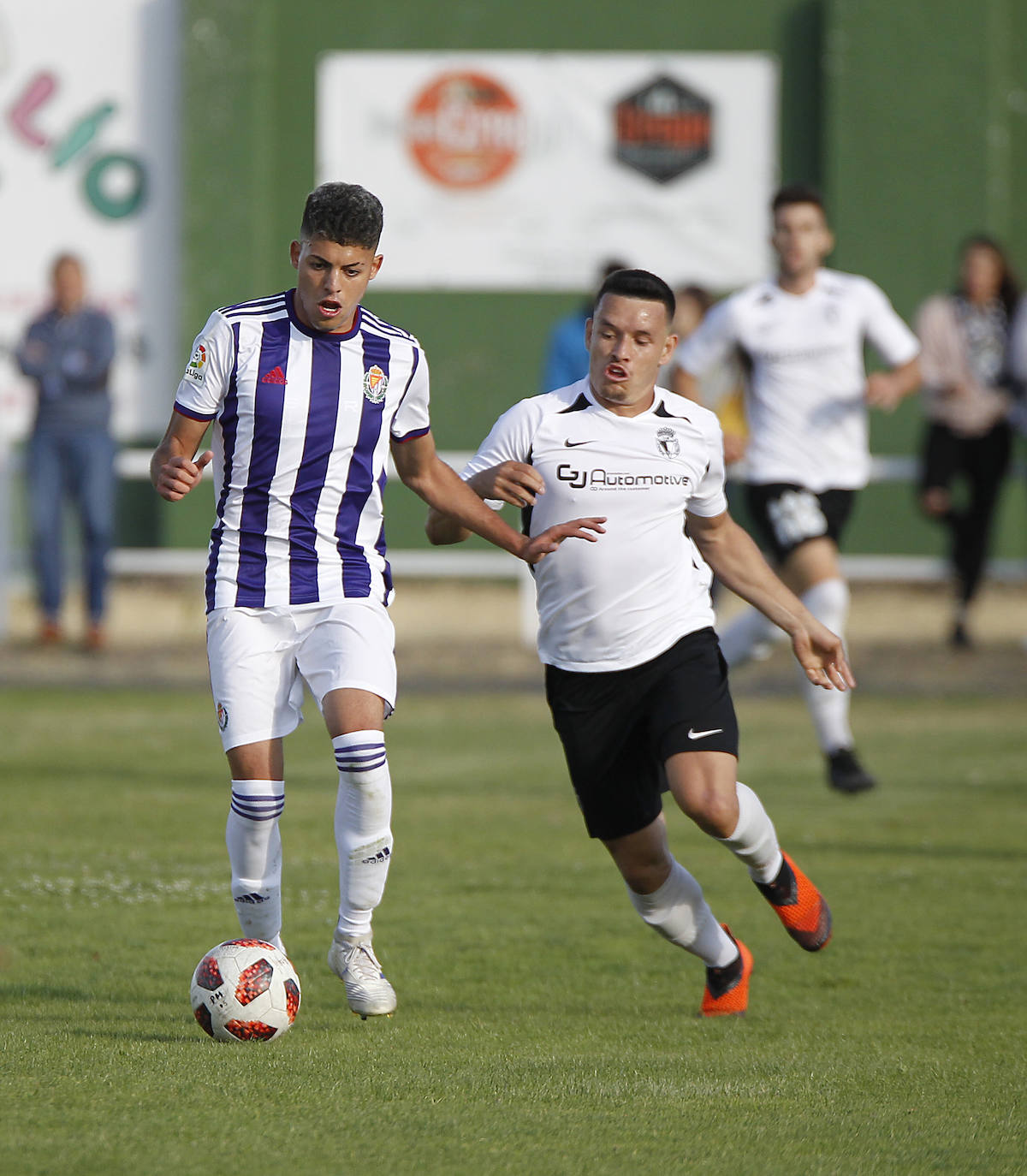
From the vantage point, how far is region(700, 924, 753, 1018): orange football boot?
17.7 feet

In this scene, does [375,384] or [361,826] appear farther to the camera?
[375,384]

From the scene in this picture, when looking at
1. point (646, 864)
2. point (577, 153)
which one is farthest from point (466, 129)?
point (646, 864)

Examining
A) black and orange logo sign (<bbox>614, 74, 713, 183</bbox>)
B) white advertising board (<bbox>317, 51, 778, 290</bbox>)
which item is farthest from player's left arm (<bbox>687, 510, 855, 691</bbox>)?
black and orange logo sign (<bbox>614, 74, 713, 183</bbox>)

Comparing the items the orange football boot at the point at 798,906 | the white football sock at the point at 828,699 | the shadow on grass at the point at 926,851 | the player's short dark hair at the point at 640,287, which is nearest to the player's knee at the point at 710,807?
the orange football boot at the point at 798,906

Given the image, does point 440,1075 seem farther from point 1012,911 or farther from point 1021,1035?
point 1012,911

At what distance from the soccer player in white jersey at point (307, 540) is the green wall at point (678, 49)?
12322 mm

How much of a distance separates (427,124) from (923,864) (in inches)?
451

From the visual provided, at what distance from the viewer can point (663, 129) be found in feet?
57.2

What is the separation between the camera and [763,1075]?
15.3 ft

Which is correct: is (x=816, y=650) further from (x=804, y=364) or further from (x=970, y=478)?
(x=970, y=478)

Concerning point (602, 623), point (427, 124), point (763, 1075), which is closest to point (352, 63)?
point (427, 124)

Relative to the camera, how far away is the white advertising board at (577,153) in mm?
17438

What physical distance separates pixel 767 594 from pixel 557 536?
0.73m

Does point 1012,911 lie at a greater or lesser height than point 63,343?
lesser
